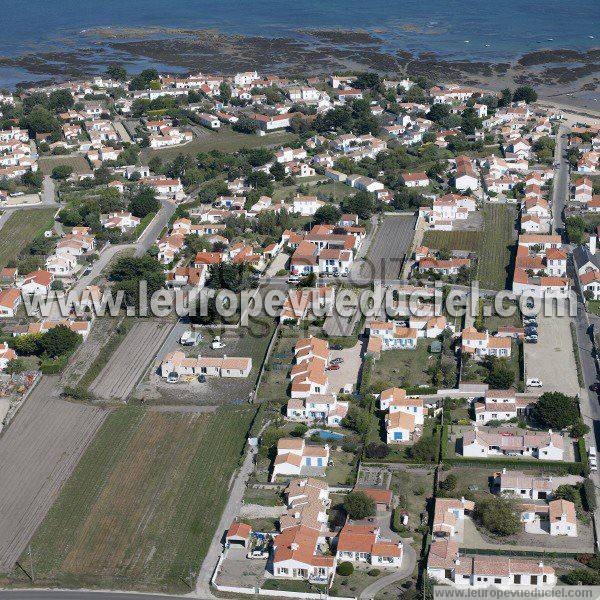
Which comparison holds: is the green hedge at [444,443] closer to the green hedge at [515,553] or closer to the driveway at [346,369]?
the green hedge at [515,553]

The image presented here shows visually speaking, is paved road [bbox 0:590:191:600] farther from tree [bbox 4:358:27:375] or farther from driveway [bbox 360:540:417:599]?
tree [bbox 4:358:27:375]

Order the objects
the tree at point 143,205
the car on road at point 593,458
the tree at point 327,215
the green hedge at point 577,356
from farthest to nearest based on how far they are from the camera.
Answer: the tree at point 143,205, the tree at point 327,215, the green hedge at point 577,356, the car on road at point 593,458

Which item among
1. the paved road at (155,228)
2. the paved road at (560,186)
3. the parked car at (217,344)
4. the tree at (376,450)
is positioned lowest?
the paved road at (155,228)

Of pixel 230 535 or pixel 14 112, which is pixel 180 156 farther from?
pixel 230 535

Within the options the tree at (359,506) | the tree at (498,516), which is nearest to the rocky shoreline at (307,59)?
the tree at (498,516)

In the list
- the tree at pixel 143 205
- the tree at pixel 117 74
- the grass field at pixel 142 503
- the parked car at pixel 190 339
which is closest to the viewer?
the grass field at pixel 142 503

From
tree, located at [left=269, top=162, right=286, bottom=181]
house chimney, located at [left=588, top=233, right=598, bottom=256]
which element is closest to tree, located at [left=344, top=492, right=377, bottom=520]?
house chimney, located at [left=588, top=233, right=598, bottom=256]

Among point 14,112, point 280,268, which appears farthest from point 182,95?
point 280,268
